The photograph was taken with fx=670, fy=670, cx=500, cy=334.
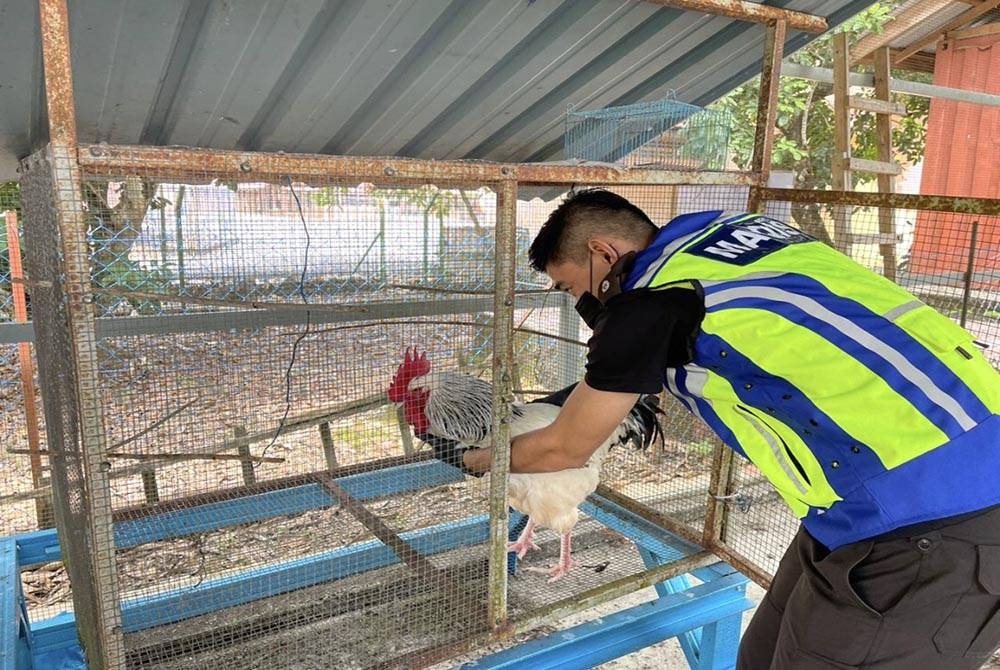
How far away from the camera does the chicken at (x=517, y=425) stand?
2758 millimetres

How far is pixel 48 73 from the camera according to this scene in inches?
49.1

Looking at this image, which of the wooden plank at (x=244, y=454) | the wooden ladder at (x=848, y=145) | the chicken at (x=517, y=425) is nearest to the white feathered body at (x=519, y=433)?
the chicken at (x=517, y=425)

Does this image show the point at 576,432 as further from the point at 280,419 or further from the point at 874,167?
the point at 874,167

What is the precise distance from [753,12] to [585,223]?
1.12m

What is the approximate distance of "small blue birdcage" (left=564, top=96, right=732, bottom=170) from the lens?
2.64 metres

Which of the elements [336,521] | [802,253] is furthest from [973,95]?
[336,521]

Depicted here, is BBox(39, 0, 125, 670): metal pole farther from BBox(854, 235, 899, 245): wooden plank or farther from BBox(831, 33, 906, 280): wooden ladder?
BBox(831, 33, 906, 280): wooden ladder

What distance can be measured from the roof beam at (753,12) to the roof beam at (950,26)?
3715 mm

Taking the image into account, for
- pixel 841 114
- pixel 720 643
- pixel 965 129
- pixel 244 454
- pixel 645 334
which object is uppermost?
pixel 965 129

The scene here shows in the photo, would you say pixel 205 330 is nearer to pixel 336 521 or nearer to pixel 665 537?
pixel 336 521

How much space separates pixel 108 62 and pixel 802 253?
227 centimetres

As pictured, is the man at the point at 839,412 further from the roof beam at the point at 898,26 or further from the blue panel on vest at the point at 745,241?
the roof beam at the point at 898,26

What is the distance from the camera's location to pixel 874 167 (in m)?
4.23

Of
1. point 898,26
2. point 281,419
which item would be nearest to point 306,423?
point 281,419
